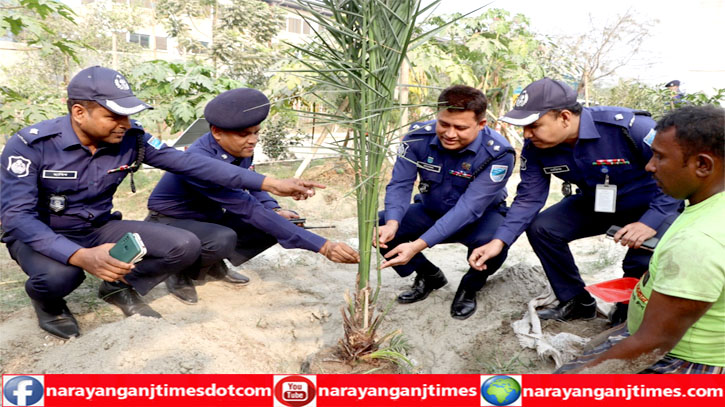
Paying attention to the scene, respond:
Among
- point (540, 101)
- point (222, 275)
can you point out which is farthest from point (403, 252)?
point (222, 275)

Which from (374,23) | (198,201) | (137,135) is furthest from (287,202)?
(374,23)

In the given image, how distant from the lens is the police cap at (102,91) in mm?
2547

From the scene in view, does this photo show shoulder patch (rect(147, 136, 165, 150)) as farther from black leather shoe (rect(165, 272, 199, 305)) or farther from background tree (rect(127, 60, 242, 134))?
background tree (rect(127, 60, 242, 134))

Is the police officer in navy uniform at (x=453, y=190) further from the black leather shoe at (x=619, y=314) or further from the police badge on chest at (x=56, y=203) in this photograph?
the police badge on chest at (x=56, y=203)

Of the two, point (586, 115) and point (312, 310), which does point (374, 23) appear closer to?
point (586, 115)

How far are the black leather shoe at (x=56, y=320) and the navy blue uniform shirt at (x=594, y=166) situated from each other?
2347 millimetres

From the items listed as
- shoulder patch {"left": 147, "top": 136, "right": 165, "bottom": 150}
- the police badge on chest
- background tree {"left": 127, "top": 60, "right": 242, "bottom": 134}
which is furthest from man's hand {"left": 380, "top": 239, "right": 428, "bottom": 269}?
background tree {"left": 127, "top": 60, "right": 242, "bottom": 134}

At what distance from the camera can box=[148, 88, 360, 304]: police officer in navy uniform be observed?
301 centimetres

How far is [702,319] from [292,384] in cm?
142

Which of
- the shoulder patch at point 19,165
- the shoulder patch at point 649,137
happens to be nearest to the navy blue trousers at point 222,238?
the shoulder patch at point 19,165

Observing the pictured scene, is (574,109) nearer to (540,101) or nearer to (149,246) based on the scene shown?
(540,101)

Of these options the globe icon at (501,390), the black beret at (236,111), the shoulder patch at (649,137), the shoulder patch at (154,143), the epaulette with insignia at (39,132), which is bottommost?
the globe icon at (501,390)

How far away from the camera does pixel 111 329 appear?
2.50 metres

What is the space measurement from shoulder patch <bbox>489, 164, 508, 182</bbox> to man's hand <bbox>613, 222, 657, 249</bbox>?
0.75 meters
